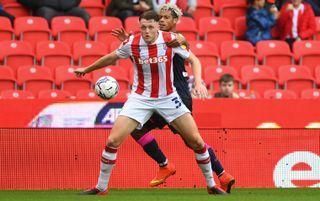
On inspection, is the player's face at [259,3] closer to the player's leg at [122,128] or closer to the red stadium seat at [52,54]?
the red stadium seat at [52,54]

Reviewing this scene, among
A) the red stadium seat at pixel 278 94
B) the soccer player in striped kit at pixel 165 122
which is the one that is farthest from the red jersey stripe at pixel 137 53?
the red stadium seat at pixel 278 94

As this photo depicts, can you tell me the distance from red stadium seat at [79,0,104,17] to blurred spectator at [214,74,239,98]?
163 inches

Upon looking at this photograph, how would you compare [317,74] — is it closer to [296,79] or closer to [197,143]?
[296,79]

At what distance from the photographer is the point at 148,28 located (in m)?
10.0

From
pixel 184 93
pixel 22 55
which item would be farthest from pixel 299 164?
pixel 22 55

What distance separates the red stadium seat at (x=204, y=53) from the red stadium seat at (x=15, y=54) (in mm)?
2780

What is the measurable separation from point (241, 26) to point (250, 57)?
1179 mm

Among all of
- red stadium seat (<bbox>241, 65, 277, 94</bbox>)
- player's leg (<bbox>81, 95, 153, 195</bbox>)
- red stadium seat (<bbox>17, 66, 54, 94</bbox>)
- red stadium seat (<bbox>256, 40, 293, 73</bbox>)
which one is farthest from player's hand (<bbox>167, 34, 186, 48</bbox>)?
red stadium seat (<bbox>256, 40, 293, 73</bbox>)

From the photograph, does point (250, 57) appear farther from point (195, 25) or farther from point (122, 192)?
point (122, 192)

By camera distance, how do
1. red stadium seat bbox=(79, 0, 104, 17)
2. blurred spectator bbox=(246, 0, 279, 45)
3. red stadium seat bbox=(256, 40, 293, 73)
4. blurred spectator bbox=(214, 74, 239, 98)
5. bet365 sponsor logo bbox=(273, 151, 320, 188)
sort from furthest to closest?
red stadium seat bbox=(79, 0, 104, 17) → blurred spectator bbox=(246, 0, 279, 45) → red stadium seat bbox=(256, 40, 293, 73) → blurred spectator bbox=(214, 74, 239, 98) → bet365 sponsor logo bbox=(273, 151, 320, 188)

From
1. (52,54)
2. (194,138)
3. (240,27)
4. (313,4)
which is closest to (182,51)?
(194,138)

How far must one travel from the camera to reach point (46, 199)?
10047 millimetres

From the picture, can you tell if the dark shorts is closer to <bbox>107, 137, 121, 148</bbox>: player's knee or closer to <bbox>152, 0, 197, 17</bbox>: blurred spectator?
<bbox>107, 137, 121, 148</bbox>: player's knee

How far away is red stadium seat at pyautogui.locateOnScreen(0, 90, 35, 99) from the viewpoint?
1457 centimetres
